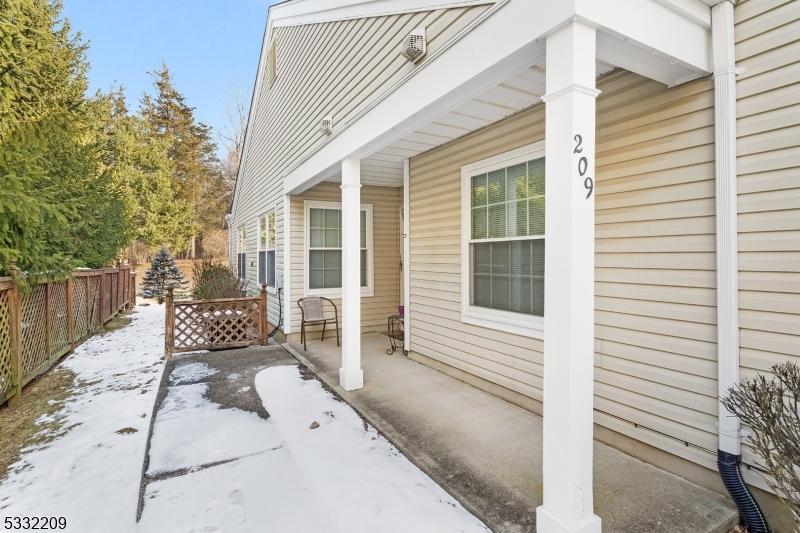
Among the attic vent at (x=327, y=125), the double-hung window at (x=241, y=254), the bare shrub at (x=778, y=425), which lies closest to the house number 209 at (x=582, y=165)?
the bare shrub at (x=778, y=425)

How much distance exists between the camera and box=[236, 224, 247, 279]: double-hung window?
11256 millimetres

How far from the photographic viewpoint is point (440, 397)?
3809 mm

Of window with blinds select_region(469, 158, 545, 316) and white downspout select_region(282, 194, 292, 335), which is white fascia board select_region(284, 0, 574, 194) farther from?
white downspout select_region(282, 194, 292, 335)

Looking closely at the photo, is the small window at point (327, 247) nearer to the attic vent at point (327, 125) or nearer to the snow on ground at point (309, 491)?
the attic vent at point (327, 125)

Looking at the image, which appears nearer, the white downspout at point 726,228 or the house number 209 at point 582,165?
the house number 209 at point 582,165

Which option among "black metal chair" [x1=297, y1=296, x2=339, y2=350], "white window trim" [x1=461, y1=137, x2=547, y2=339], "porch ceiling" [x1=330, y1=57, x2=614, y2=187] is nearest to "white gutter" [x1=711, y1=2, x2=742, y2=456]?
"porch ceiling" [x1=330, y1=57, x2=614, y2=187]

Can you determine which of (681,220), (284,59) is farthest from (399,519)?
(284,59)

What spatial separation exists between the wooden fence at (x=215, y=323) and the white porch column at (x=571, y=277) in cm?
537

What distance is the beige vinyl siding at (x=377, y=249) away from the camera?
6664 millimetres


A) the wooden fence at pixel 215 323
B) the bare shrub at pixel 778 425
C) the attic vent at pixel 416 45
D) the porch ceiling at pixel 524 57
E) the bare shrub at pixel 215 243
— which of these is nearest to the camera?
the bare shrub at pixel 778 425

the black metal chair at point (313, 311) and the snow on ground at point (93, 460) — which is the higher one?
the black metal chair at point (313, 311)

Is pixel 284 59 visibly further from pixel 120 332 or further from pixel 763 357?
pixel 763 357

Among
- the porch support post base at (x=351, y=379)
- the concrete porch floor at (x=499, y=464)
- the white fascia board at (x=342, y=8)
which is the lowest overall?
the concrete porch floor at (x=499, y=464)

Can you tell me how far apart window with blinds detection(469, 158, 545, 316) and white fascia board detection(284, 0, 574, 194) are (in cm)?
105
